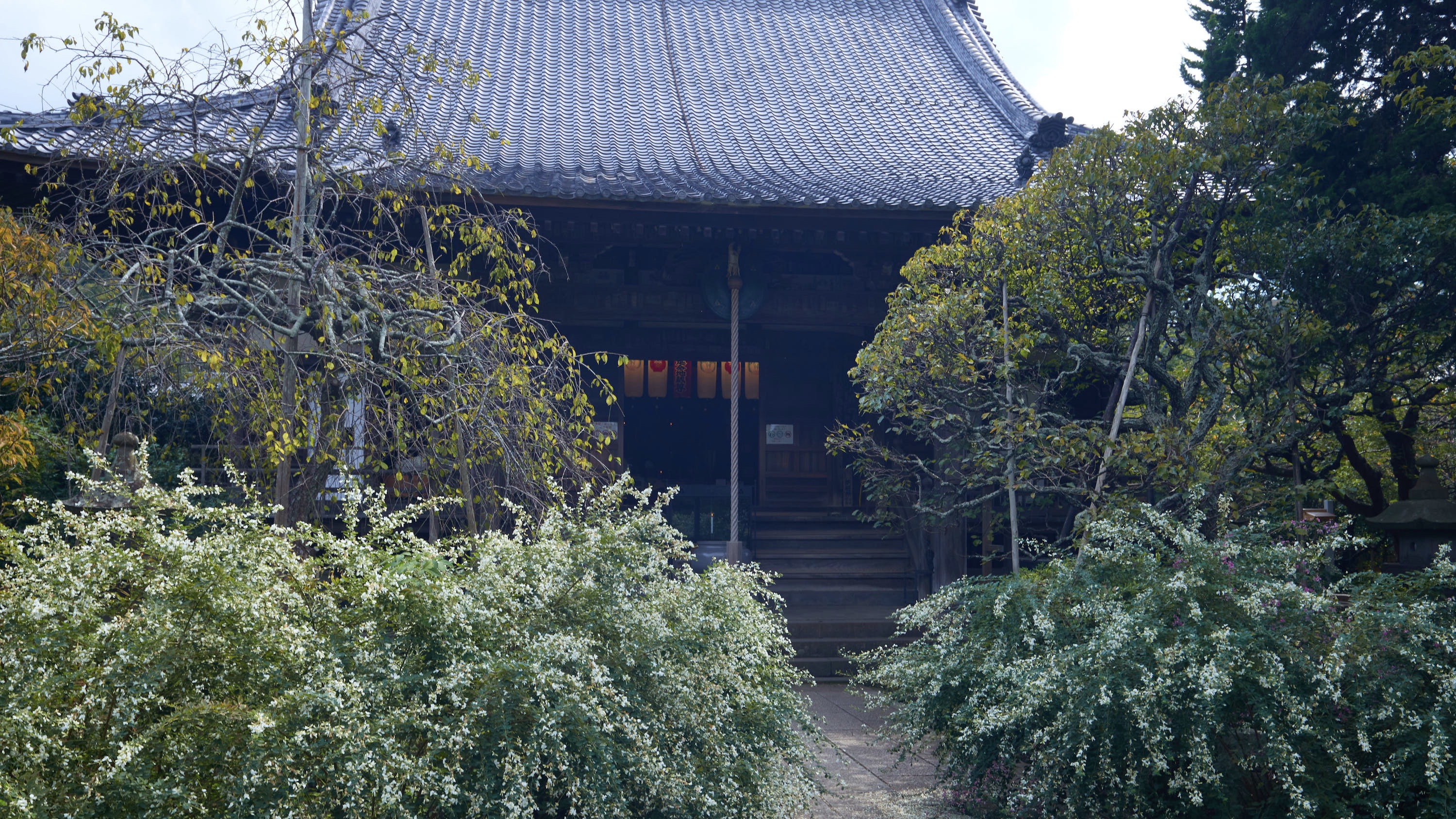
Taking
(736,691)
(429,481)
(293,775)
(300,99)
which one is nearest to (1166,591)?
(736,691)

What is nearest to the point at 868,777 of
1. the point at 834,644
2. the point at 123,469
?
the point at 834,644

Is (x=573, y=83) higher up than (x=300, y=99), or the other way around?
(x=573, y=83)

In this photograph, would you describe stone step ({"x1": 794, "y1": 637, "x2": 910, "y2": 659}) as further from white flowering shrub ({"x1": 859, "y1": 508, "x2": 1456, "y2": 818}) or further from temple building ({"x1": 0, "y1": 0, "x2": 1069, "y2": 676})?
white flowering shrub ({"x1": 859, "y1": 508, "x2": 1456, "y2": 818})

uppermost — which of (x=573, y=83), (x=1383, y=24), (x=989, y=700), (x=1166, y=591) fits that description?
(x=573, y=83)

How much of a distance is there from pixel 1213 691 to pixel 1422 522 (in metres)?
4.04

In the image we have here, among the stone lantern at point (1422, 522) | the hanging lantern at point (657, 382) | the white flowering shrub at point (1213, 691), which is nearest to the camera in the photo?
the white flowering shrub at point (1213, 691)

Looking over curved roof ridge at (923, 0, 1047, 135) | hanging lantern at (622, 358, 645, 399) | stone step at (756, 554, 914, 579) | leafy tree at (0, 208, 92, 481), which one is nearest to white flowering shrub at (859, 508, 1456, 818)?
leafy tree at (0, 208, 92, 481)

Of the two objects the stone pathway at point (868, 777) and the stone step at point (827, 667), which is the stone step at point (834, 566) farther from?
the stone pathway at point (868, 777)

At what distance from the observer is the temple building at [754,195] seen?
846cm

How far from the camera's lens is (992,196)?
8.46 metres

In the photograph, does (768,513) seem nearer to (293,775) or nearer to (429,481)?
(429,481)

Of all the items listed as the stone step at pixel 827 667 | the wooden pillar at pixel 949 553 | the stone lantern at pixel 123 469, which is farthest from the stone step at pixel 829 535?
the stone lantern at pixel 123 469

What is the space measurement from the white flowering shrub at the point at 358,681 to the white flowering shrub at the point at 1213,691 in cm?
102

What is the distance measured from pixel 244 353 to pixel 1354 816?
16.8 ft
